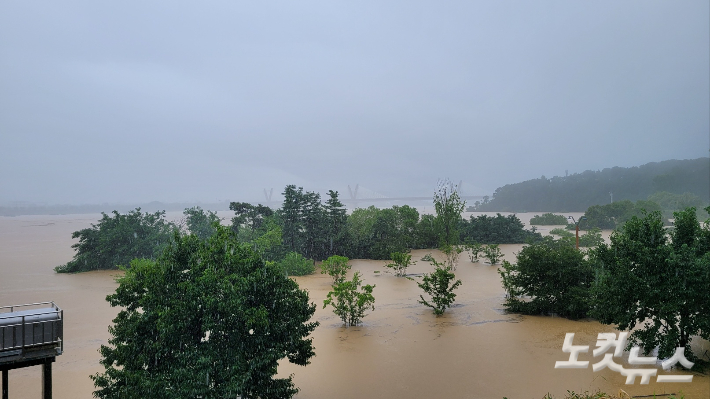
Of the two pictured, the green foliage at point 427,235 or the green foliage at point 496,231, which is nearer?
the green foliage at point 427,235

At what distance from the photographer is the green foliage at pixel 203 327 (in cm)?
524

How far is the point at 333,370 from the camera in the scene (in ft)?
28.0

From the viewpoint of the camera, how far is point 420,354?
9.26 meters

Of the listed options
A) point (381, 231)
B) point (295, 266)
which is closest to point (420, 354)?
point (295, 266)

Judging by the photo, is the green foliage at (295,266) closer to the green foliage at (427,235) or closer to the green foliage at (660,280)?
the green foliage at (427,235)

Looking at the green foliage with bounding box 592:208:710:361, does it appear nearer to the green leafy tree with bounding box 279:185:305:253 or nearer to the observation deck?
the observation deck

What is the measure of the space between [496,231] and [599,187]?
55563mm

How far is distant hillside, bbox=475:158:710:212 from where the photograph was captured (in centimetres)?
6738

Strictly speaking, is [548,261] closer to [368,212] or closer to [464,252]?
[464,252]

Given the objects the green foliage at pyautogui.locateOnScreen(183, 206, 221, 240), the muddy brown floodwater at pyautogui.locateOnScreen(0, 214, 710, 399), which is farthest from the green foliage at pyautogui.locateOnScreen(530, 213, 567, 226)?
the green foliage at pyautogui.locateOnScreen(183, 206, 221, 240)

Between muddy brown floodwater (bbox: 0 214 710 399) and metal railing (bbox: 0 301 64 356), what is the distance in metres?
2.90

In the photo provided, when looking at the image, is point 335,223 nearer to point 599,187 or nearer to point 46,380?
point 46,380

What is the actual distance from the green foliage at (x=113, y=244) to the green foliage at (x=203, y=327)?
641 inches

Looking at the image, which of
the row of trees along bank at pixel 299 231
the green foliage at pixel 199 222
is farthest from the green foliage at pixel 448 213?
the green foliage at pixel 199 222
